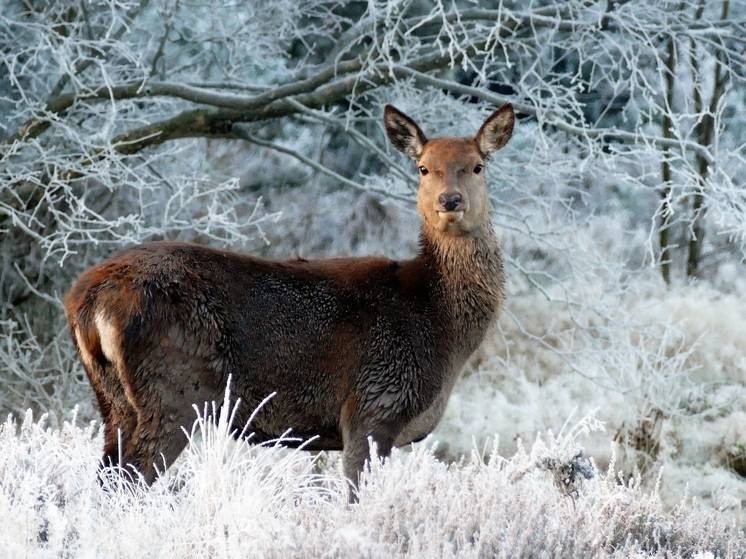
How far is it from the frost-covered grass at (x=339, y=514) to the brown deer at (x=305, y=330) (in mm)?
327

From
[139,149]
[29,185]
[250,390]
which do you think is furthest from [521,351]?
[250,390]

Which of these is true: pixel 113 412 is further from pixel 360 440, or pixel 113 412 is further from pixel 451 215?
pixel 451 215

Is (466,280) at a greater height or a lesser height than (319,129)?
lesser

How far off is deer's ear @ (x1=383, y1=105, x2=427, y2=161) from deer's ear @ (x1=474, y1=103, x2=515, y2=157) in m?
0.35

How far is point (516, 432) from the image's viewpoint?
42.3 ft

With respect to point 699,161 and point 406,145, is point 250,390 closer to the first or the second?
point 406,145

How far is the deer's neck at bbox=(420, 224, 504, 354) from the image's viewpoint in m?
6.70

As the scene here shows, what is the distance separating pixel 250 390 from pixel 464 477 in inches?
45.3

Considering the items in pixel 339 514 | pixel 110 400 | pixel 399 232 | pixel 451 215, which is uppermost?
pixel 451 215

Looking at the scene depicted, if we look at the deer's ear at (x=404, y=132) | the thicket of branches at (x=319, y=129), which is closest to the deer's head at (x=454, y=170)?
the deer's ear at (x=404, y=132)

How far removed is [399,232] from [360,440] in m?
8.82

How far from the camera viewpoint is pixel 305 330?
6316 millimetres

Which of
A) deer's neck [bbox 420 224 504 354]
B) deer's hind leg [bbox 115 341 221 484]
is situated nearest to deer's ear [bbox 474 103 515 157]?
deer's neck [bbox 420 224 504 354]

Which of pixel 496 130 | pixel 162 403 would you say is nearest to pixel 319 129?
pixel 496 130
